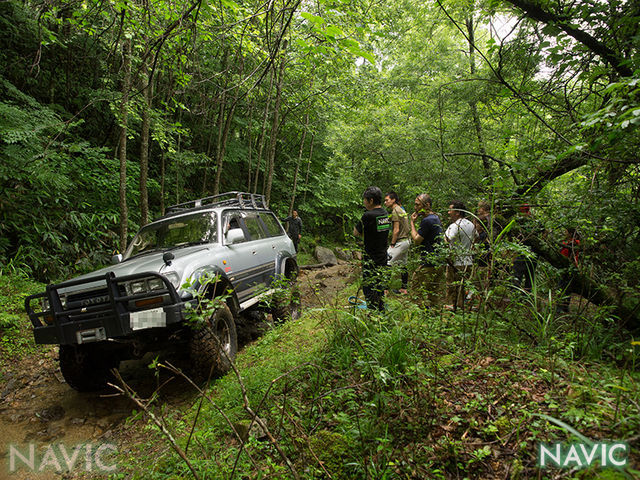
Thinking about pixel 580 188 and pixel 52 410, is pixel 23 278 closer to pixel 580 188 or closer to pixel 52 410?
pixel 52 410

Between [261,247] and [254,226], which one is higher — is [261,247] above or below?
below

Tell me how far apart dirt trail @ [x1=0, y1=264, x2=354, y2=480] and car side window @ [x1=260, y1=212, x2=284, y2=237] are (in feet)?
9.38

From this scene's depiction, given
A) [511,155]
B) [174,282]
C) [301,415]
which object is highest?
[511,155]

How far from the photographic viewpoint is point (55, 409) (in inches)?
140

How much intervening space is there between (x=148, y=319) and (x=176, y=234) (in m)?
1.94

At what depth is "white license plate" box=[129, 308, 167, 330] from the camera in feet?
9.97

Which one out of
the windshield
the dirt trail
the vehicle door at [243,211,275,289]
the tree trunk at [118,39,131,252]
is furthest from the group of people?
the tree trunk at [118,39,131,252]

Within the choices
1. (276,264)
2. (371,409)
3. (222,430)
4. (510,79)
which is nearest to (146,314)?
(222,430)

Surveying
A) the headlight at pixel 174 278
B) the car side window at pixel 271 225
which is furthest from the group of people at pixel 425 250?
the car side window at pixel 271 225

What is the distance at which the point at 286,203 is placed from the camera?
15.3 meters

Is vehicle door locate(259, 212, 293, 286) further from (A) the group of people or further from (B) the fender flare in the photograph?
(A) the group of people

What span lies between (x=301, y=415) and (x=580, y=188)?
3.62 m

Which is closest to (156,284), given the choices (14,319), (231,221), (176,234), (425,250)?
(176,234)

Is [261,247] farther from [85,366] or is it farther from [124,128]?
[124,128]
